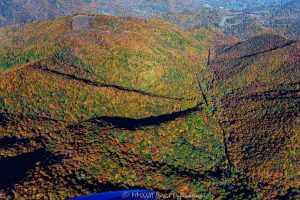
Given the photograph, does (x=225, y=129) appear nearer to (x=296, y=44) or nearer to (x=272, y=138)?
(x=272, y=138)

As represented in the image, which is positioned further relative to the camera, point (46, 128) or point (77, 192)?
point (46, 128)

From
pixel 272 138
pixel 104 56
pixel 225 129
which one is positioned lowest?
pixel 225 129

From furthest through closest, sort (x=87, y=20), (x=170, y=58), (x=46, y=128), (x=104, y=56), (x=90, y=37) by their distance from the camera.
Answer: (x=87, y=20) < (x=170, y=58) < (x=90, y=37) < (x=104, y=56) < (x=46, y=128)

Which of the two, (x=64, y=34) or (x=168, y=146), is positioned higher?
(x=64, y=34)

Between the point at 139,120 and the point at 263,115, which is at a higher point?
the point at 263,115

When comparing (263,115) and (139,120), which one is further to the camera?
(263,115)

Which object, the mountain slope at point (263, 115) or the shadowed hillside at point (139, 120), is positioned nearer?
the shadowed hillside at point (139, 120)

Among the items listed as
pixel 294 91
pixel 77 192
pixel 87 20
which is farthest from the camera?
pixel 87 20

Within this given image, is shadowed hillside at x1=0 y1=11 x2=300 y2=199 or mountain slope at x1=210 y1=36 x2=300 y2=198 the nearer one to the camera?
shadowed hillside at x1=0 y1=11 x2=300 y2=199

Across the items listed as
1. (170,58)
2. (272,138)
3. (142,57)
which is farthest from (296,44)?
(272,138)
